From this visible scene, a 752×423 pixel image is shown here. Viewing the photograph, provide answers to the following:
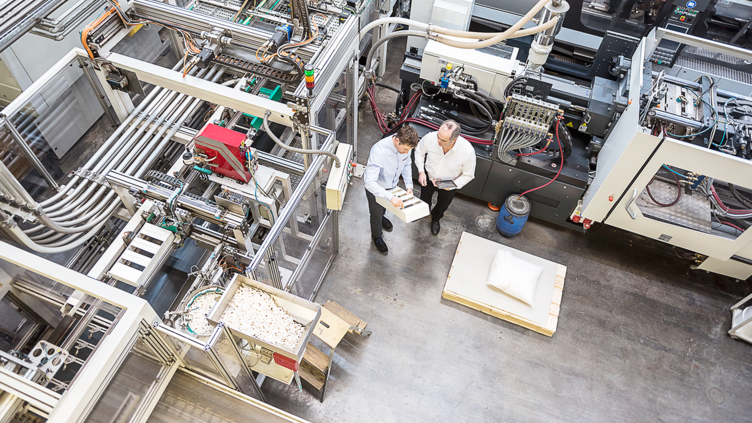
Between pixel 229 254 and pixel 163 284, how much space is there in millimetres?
846

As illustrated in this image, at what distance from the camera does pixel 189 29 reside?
10.6 ft

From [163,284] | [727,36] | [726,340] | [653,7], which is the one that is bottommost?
[163,284]

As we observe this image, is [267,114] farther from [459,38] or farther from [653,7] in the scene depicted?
[653,7]

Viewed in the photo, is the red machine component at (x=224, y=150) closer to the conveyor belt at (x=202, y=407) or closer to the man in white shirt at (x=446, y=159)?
the conveyor belt at (x=202, y=407)

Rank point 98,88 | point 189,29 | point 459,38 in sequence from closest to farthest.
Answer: point 189,29 → point 98,88 → point 459,38

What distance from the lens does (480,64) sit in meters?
3.77

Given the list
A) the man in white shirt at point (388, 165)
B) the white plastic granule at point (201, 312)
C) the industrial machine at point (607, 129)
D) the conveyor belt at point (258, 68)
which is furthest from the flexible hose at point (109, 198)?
the industrial machine at point (607, 129)

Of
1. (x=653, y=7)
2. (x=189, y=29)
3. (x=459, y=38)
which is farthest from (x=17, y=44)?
(x=653, y=7)

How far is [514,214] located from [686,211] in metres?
1.31

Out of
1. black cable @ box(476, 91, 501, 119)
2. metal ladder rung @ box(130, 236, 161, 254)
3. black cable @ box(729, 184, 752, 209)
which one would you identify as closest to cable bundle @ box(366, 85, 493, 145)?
black cable @ box(476, 91, 501, 119)

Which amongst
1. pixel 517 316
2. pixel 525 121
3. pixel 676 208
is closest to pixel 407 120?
pixel 525 121

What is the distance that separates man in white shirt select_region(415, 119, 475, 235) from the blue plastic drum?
1.74 feet

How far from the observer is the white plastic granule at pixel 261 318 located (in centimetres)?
247

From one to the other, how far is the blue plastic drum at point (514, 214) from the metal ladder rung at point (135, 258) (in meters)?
2.77
